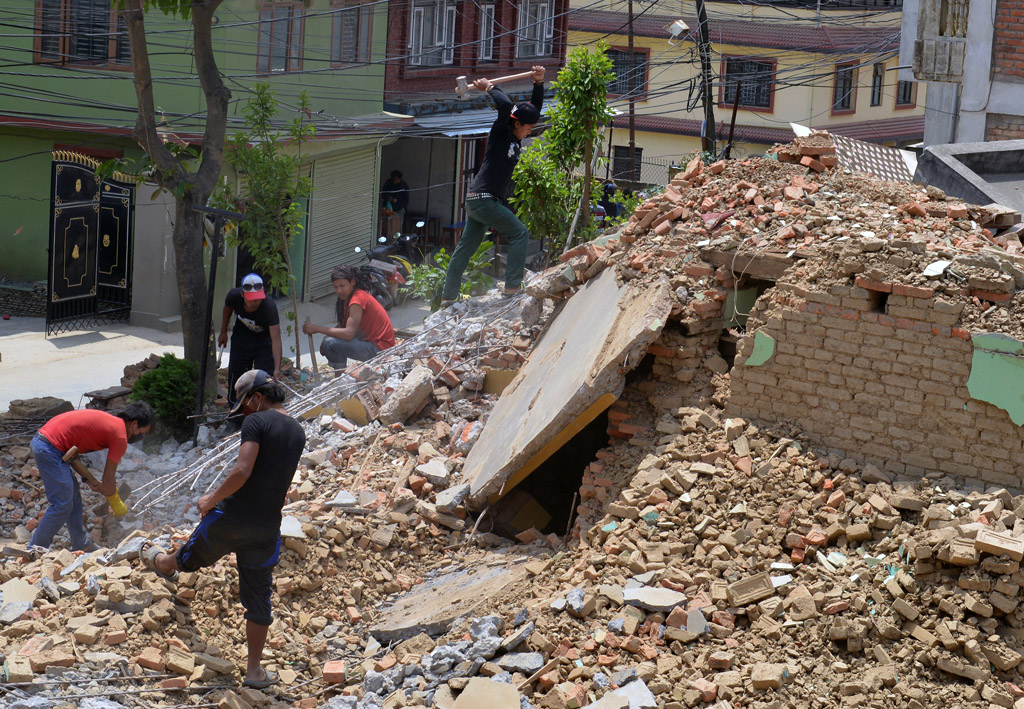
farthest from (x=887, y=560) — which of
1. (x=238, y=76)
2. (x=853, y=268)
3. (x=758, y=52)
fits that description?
(x=758, y=52)

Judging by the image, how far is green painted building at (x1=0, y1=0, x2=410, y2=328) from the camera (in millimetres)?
15172

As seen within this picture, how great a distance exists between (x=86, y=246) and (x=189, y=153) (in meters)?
5.05

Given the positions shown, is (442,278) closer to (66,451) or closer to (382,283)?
(382,283)

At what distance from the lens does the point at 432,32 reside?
78.9 ft

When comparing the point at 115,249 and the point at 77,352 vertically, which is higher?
the point at 115,249

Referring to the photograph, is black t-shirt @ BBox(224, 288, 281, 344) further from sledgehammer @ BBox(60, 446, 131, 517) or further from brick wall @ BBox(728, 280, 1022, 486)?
brick wall @ BBox(728, 280, 1022, 486)

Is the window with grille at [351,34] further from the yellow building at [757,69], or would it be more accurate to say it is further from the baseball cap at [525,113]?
the baseball cap at [525,113]

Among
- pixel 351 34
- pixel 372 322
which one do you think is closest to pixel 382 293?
A: pixel 372 322

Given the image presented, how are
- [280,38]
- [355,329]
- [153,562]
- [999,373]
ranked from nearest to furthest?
[999,373], [153,562], [355,329], [280,38]

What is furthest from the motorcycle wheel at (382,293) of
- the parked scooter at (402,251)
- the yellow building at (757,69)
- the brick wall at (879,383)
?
the yellow building at (757,69)

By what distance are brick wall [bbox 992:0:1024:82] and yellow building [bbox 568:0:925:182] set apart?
1470 cm

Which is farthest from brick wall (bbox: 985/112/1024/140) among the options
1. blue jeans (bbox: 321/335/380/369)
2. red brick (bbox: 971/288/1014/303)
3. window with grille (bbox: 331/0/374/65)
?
window with grille (bbox: 331/0/374/65)

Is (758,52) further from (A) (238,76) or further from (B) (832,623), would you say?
(B) (832,623)

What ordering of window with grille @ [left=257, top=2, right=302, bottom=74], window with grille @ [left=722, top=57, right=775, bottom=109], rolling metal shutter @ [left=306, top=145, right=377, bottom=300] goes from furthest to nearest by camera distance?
window with grille @ [left=722, top=57, right=775, bottom=109]
rolling metal shutter @ [left=306, top=145, right=377, bottom=300]
window with grille @ [left=257, top=2, right=302, bottom=74]
